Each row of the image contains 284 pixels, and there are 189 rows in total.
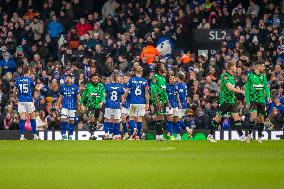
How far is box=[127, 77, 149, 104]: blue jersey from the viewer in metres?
27.0

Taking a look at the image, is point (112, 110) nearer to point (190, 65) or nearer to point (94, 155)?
point (190, 65)

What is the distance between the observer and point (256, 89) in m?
24.0

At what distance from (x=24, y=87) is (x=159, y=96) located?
4.20 m

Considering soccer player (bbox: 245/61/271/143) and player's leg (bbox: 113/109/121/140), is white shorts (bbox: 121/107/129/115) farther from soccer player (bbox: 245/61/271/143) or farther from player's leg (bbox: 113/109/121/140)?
soccer player (bbox: 245/61/271/143)

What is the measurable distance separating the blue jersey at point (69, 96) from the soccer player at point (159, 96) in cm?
327

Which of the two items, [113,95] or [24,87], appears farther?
[113,95]

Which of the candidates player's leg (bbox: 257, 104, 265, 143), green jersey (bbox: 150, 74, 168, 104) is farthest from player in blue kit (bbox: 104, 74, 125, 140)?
player's leg (bbox: 257, 104, 265, 143)

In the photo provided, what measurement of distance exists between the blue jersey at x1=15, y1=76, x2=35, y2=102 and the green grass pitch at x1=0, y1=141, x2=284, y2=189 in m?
4.94

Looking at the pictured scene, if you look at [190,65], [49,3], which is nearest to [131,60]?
[190,65]

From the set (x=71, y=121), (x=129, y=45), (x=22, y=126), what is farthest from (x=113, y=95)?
(x=129, y=45)

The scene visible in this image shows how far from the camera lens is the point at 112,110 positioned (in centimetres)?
2808

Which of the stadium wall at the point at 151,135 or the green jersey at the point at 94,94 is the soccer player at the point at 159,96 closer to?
the green jersey at the point at 94,94

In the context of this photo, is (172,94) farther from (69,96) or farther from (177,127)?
(69,96)

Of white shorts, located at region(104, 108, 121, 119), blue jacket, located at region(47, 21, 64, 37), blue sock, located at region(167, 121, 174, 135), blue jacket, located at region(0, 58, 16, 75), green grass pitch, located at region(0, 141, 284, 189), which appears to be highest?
blue jacket, located at region(47, 21, 64, 37)
